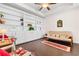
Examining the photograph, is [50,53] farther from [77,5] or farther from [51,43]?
[77,5]

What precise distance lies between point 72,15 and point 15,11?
2.36 feet

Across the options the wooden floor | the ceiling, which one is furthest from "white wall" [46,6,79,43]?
the wooden floor

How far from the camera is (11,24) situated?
3.46ft

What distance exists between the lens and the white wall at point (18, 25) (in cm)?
101

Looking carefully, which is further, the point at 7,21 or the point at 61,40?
the point at 61,40

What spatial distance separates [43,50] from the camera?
1159mm

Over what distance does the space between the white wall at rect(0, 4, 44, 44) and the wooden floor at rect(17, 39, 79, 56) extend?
7cm

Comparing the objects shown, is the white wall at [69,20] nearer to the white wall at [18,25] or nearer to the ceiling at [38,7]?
the ceiling at [38,7]

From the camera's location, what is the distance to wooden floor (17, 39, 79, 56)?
1065 mm

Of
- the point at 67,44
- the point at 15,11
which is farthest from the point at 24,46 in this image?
the point at 67,44

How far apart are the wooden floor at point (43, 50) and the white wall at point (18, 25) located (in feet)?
0.24

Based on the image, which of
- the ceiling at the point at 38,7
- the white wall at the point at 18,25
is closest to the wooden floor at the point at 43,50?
the white wall at the point at 18,25

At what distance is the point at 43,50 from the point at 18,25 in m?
0.47

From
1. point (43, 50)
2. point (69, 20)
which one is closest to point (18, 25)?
point (43, 50)
